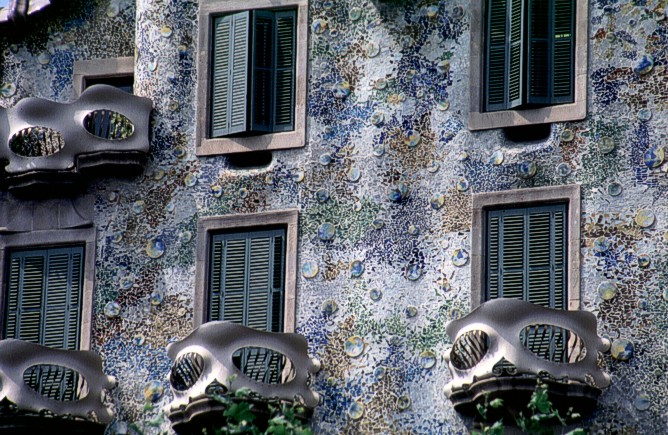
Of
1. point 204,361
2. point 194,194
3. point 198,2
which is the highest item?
point 198,2

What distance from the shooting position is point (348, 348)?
33.6 metres

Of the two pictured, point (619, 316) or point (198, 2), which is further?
point (198, 2)

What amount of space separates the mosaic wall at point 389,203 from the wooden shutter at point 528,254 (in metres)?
0.33

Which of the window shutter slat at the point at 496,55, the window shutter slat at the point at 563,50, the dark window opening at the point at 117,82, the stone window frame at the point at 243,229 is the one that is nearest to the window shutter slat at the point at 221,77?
the stone window frame at the point at 243,229

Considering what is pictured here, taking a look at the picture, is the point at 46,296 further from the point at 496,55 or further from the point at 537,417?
the point at 537,417

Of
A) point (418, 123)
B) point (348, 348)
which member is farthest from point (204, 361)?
point (418, 123)

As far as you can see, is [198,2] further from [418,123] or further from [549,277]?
[549,277]

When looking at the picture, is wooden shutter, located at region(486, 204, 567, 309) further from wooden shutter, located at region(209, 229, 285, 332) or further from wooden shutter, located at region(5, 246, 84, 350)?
wooden shutter, located at region(5, 246, 84, 350)

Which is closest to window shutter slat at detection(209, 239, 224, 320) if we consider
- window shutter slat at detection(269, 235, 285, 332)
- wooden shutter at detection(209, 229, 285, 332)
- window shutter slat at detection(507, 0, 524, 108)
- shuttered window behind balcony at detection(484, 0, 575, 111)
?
wooden shutter at detection(209, 229, 285, 332)

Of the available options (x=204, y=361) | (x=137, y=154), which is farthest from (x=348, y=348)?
(x=137, y=154)

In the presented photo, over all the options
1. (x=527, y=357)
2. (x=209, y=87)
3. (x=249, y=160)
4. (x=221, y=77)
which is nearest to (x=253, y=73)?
(x=221, y=77)

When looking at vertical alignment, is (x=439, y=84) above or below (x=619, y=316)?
above

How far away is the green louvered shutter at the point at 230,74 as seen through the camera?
35.1 meters

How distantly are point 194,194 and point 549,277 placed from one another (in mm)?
4993
